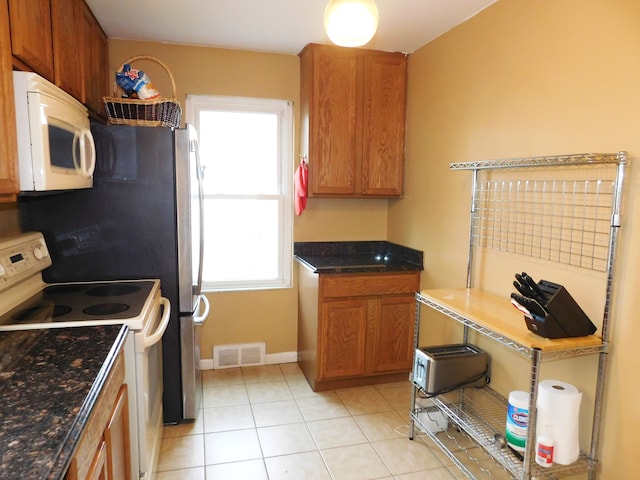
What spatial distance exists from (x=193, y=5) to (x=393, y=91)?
4.67 feet

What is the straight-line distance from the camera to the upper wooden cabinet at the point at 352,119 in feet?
9.70

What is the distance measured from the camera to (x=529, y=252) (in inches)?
79.6

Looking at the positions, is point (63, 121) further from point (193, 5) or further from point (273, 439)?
point (273, 439)

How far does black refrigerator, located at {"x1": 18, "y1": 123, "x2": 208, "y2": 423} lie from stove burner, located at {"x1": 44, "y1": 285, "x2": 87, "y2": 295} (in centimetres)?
10

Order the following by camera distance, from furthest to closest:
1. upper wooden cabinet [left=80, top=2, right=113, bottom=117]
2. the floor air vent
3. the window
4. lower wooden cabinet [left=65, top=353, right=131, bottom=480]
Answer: the floor air vent < the window < upper wooden cabinet [left=80, top=2, right=113, bottom=117] < lower wooden cabinet [left=65, top=353, right=131, bottom=480]

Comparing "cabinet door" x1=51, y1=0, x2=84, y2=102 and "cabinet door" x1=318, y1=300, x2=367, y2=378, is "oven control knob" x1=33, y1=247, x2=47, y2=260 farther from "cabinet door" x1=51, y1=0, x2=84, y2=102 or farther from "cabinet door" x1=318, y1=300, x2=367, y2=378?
"cabinet door" x1=318, y1=300, x2=367, y2=378

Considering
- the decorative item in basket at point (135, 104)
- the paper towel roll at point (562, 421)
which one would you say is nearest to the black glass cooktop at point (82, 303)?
the decorative item in basket at point (135, 104)

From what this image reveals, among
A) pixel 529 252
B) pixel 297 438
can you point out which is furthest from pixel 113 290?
pixel 529 252

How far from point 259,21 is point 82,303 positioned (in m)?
1.80

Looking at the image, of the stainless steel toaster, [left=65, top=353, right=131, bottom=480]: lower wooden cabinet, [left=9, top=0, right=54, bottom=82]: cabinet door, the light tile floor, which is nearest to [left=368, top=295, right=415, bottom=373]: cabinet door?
the light tile floor

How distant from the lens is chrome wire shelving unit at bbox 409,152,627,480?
1.60 metres

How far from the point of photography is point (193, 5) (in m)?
2.33

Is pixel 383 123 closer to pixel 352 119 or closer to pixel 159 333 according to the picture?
pixel 352 119

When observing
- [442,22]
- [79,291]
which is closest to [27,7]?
[79,291]
